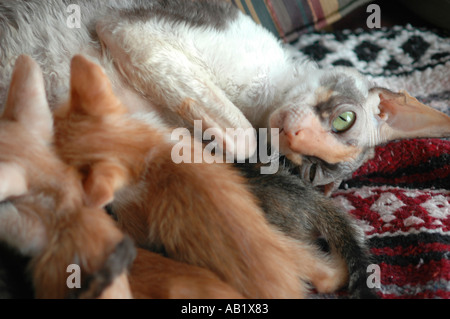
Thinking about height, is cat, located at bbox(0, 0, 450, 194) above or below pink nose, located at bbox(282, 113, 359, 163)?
above

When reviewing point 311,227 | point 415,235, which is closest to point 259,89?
point 311,227

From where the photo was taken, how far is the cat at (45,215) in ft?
2.61

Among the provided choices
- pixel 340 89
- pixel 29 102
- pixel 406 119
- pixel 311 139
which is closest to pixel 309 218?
pixel 311 139

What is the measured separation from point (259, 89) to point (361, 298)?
2.61ft

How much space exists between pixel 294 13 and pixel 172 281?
59.8 inches

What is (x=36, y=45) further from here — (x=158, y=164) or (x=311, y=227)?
(x=311, y=227)

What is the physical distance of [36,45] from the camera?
129 centimetres

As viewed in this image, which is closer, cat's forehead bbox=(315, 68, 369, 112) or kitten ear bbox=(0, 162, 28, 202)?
kitten ear bbox=(0, 162, 28, 202)

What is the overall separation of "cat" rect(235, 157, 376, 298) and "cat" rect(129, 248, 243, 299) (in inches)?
10.2

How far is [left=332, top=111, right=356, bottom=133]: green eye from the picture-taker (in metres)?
1.34

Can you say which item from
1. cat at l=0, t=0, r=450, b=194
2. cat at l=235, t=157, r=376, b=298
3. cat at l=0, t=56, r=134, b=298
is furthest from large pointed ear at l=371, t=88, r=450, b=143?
cat at l=0, t=56, r=134, b=298

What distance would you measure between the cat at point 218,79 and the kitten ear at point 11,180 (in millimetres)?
366

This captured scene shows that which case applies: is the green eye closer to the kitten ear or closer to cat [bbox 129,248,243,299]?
cat [bbox 129,248,243,299]

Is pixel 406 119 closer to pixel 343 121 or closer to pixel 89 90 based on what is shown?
pixel 343 121
